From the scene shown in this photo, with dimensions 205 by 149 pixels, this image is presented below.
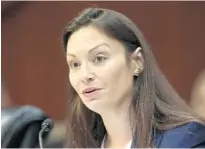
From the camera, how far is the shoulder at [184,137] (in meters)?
→ 0.87

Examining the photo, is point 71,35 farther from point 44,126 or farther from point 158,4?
point 158,4

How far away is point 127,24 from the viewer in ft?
3.23

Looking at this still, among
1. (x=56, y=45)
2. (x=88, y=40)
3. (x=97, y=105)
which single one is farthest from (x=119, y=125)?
(x=56, y=45)

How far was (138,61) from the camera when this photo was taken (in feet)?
3.25

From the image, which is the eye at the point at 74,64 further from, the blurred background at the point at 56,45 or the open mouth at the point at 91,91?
the blurred background at the point at 56,45

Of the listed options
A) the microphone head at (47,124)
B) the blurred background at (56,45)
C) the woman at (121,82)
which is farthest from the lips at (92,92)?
the blurred background at (56,45)

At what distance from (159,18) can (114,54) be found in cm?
192

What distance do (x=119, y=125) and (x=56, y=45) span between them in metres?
1.86

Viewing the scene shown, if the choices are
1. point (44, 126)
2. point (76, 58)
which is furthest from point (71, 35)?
point (44, 126)

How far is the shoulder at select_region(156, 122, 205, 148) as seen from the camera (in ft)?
2.84

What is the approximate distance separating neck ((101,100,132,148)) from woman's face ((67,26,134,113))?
2 centimetres

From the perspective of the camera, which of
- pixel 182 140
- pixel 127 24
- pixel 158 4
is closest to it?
pixel 182 140

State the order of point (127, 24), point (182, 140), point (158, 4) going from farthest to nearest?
1. point (158, 4)
2. point (127, 24)
3. point (182, 140)

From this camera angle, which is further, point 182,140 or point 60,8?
point 60,8
